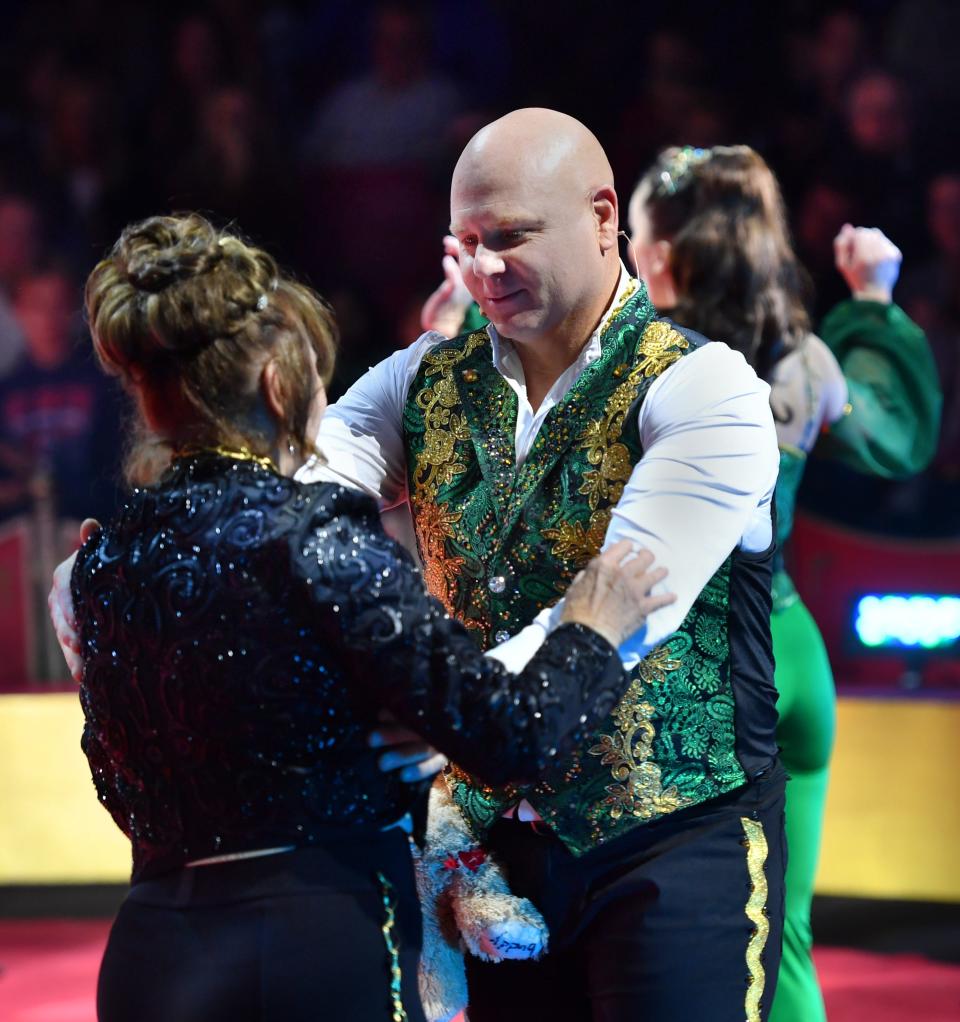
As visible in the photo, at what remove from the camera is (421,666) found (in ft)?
4.21

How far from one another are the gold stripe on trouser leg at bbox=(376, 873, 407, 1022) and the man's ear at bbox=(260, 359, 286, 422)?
437 mm

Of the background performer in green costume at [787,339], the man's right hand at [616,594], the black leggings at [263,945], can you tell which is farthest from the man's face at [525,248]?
the background performer in green costume at [787,339]

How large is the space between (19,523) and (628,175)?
241 centimetres

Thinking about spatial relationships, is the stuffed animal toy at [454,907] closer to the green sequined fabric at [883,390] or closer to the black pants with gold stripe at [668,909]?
the black pants with gold stripe at [668,909]

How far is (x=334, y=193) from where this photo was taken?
5.46 metres

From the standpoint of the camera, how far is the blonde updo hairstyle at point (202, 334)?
4.38 ft

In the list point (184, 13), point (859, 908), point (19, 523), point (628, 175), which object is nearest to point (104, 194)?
point (184, 13)

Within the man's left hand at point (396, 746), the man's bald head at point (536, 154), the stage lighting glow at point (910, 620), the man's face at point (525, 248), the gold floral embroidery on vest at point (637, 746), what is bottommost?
the stage lighting glow at point (910, 620)

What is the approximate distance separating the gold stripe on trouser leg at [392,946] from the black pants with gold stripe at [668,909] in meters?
0.31

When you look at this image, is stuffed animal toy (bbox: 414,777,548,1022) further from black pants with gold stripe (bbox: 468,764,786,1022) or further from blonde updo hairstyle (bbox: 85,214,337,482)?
blonde updo hairstyle (bbox: 85,214,337,482)

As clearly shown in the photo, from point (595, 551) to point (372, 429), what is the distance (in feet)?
1.22

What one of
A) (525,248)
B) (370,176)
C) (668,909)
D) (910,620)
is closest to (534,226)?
(525,248)

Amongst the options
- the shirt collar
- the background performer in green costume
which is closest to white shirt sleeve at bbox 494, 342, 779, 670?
the shirt collar

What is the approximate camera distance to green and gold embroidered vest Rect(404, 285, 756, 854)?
1591 mm
